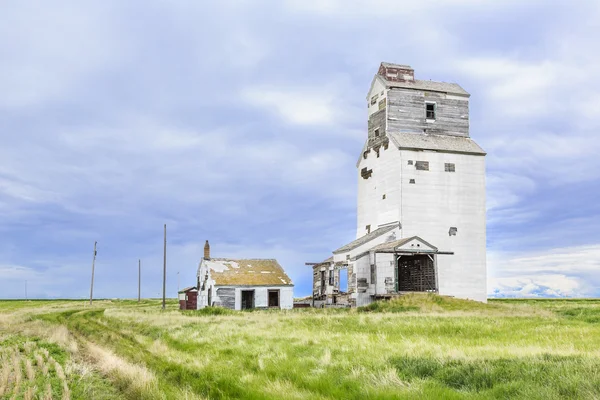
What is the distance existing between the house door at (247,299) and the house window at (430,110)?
21.5m

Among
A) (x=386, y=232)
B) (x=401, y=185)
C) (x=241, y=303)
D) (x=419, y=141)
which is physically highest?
(x=419, y=141)

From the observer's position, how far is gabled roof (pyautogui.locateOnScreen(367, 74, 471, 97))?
4525 centimetres

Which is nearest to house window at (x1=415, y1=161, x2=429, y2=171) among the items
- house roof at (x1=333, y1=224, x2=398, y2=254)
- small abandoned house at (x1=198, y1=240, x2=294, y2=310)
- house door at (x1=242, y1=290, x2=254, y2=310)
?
house roof at (x1=333, y1=224, x2=398, y2=254)

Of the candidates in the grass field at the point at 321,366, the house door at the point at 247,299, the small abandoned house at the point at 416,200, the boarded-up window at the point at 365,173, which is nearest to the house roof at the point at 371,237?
the small abandoned house at the point at 416,200

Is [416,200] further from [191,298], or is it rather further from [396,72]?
[191,298]

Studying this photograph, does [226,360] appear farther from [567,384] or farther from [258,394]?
[567,384]

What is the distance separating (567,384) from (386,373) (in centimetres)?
308

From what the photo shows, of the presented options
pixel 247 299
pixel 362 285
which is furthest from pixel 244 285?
pixel 362 285

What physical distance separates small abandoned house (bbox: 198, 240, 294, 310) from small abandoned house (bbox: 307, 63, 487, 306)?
355 cm

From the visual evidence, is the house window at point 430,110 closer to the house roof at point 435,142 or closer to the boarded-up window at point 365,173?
the house roof at point 435,142

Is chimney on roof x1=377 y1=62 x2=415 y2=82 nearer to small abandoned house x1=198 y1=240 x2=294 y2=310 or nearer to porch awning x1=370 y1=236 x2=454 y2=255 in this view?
porch awning x1=370 y1=236 x2=454 y2=255

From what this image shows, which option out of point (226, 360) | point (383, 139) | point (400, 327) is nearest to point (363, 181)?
point (383, 139)

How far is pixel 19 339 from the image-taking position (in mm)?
22203

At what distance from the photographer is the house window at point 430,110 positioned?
1796 inches
